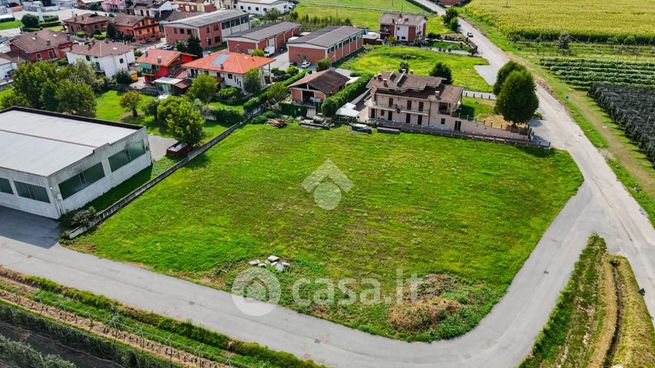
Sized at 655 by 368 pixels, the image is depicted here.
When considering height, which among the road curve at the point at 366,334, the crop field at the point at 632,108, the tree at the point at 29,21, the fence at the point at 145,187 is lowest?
the road curve at the point at 366,334

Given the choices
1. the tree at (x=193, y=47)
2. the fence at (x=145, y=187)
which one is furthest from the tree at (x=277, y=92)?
the tree at (x=193, y=47)

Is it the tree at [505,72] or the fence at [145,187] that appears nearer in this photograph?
the fence at [145,187]

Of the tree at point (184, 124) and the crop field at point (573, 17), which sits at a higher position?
the crop field at point (573, 17)

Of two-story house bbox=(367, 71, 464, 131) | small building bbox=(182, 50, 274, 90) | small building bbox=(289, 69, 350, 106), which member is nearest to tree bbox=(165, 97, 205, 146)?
small building bbox=(289, 69, 350, 106)

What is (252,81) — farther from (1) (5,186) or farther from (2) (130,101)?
(1) (5,186)

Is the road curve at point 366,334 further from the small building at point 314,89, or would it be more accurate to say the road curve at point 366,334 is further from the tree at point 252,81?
the tree at point 252,81

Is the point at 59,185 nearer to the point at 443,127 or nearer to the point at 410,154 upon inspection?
the point at 410,154

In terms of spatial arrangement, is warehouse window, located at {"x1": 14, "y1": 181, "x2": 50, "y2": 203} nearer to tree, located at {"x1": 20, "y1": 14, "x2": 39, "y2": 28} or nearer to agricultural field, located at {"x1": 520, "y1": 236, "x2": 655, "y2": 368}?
agricultural field, located at {"x1": 520, "y1": 236, "x2": 655, "y2": 368}
